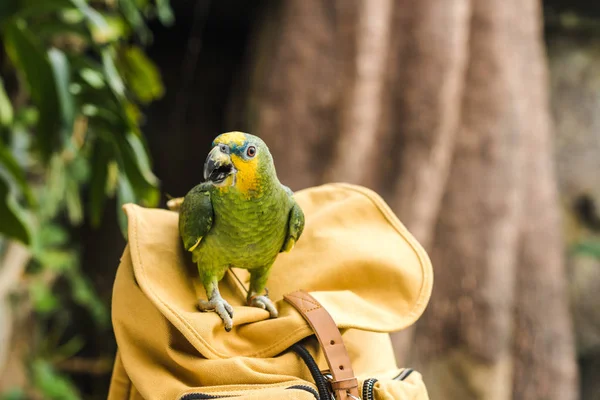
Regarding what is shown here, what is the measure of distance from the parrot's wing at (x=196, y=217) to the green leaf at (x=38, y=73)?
0.70m

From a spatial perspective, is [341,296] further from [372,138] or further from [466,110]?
[466,110]

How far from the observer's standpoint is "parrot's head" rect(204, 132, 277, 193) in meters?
0.71

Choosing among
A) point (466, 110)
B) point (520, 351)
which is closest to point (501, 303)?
point (520, 351)

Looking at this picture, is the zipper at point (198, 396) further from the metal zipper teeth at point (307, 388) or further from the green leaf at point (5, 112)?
the green leaf at point (5, 112)

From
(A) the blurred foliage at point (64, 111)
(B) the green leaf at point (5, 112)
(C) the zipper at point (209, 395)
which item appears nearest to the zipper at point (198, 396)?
(C) the zipper at point (209, 395)

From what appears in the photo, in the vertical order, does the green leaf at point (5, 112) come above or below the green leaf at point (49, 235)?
above

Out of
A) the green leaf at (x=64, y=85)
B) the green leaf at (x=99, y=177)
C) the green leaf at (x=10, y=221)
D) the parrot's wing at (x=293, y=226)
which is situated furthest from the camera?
the green leaf at (x=99, y=177)

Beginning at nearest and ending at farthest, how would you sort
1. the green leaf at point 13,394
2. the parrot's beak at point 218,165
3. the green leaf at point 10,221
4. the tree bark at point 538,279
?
the parrot's beak at point 218,165 → the green leaf at point 10,221 → the tree bark at point 538,279 → the green leaf at point 13,394

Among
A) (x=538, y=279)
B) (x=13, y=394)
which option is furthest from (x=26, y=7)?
(x=538, y=279)

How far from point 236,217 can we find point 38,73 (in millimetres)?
798

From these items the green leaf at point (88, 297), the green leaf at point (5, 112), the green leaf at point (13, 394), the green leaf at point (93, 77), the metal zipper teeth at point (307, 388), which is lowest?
the green leaf at point (13, 394)

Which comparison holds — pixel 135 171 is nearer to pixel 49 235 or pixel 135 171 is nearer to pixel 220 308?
pixel 220 308

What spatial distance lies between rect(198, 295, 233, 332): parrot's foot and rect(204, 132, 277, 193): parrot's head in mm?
152

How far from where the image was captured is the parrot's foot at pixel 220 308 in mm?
782
